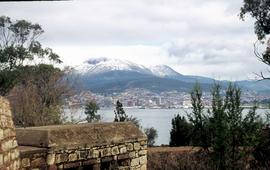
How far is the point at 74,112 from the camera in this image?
26266 mm

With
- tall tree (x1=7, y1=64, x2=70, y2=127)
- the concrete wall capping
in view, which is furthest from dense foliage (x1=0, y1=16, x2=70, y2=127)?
the concrete wall capping

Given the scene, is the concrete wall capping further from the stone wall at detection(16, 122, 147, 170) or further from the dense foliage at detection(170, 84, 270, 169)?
the dense foliage at detection(170, 84, 270, 169)

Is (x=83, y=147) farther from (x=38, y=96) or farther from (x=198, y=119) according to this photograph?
(x=38, y=96)

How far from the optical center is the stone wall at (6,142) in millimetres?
5539

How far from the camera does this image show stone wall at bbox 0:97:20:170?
18.2 feet

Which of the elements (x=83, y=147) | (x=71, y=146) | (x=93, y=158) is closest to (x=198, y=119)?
(x=93, y=158)

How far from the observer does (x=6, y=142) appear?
579 cm

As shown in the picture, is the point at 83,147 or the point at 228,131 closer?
the point at 83,147

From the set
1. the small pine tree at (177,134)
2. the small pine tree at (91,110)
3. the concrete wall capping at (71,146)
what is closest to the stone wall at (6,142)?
the concrete wall capping at (71,146)

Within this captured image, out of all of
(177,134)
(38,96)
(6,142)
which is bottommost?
(177,134)

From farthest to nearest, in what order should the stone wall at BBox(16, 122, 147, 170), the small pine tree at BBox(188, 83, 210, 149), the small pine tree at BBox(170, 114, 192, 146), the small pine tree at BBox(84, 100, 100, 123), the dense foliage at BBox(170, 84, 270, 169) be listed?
the small pine tree at BBox(84, 100, 100, 123) < the small pine tree at BBox(170, 114, 192, 146) < the small pine tree at BBox(188, 83, 210, 149) < the dense foliage at BBox(170, 84, 270, 169) < the stone wall at BBox(16, 122, 147, 170)

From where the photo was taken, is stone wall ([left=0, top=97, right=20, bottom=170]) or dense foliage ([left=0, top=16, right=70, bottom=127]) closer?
stone wall ([left=0, top=97, right=20, bottom=170])

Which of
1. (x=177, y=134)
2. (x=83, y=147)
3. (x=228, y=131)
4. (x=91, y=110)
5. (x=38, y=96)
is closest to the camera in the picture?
(x=83, y=147)

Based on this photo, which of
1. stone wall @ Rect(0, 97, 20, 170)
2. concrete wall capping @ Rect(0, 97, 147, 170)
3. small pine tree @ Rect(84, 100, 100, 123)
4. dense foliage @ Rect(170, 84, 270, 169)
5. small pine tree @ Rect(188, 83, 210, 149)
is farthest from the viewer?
small pine tree @ Rect(84, 100, 100, 123)
